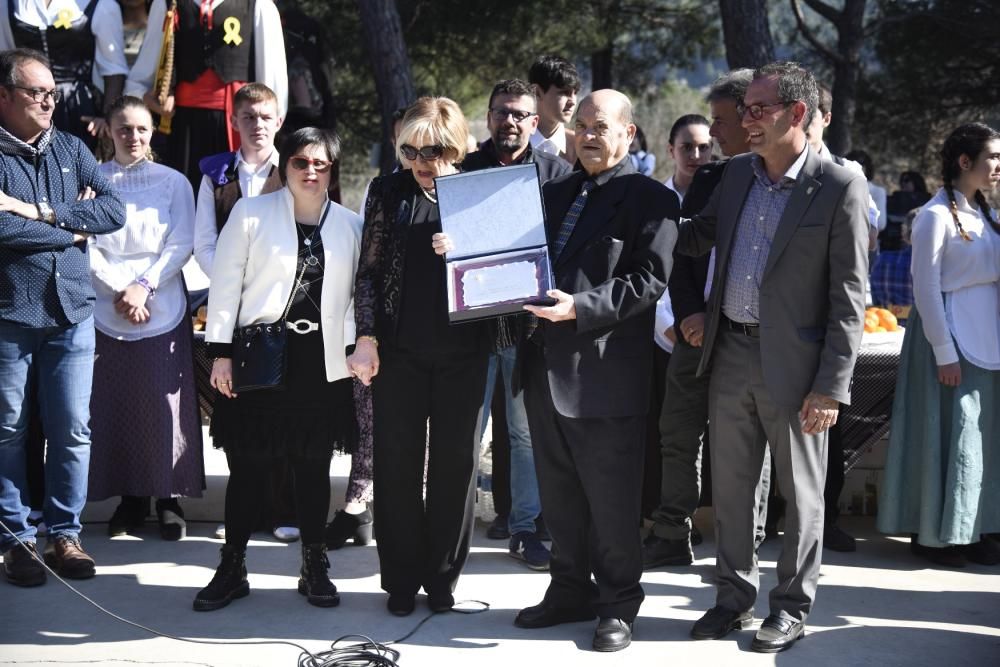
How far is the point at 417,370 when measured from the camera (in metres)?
4.35

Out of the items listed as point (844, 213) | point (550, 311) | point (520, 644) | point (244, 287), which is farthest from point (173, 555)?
point (844, 213)

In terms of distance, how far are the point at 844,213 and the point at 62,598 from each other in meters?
3.26

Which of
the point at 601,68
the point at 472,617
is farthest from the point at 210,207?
the point at 601,68

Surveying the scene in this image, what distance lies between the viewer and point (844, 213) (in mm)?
3879

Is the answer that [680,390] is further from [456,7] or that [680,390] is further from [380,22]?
[456,7]

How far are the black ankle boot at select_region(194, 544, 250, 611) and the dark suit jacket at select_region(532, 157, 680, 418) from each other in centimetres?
145

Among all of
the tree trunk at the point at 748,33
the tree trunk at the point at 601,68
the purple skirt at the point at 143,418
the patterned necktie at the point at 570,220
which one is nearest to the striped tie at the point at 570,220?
the patterned necktie at the point at 570,220

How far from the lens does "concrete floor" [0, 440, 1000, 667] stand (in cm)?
404

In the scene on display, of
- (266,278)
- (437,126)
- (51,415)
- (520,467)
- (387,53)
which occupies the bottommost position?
(520,467)

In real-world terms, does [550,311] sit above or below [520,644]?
above

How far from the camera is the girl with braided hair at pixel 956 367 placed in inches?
199

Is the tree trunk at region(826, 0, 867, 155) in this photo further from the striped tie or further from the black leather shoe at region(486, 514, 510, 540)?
the striped tie

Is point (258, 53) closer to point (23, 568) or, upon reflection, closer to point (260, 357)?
point (260, 357)

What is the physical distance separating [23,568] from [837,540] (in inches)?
138
